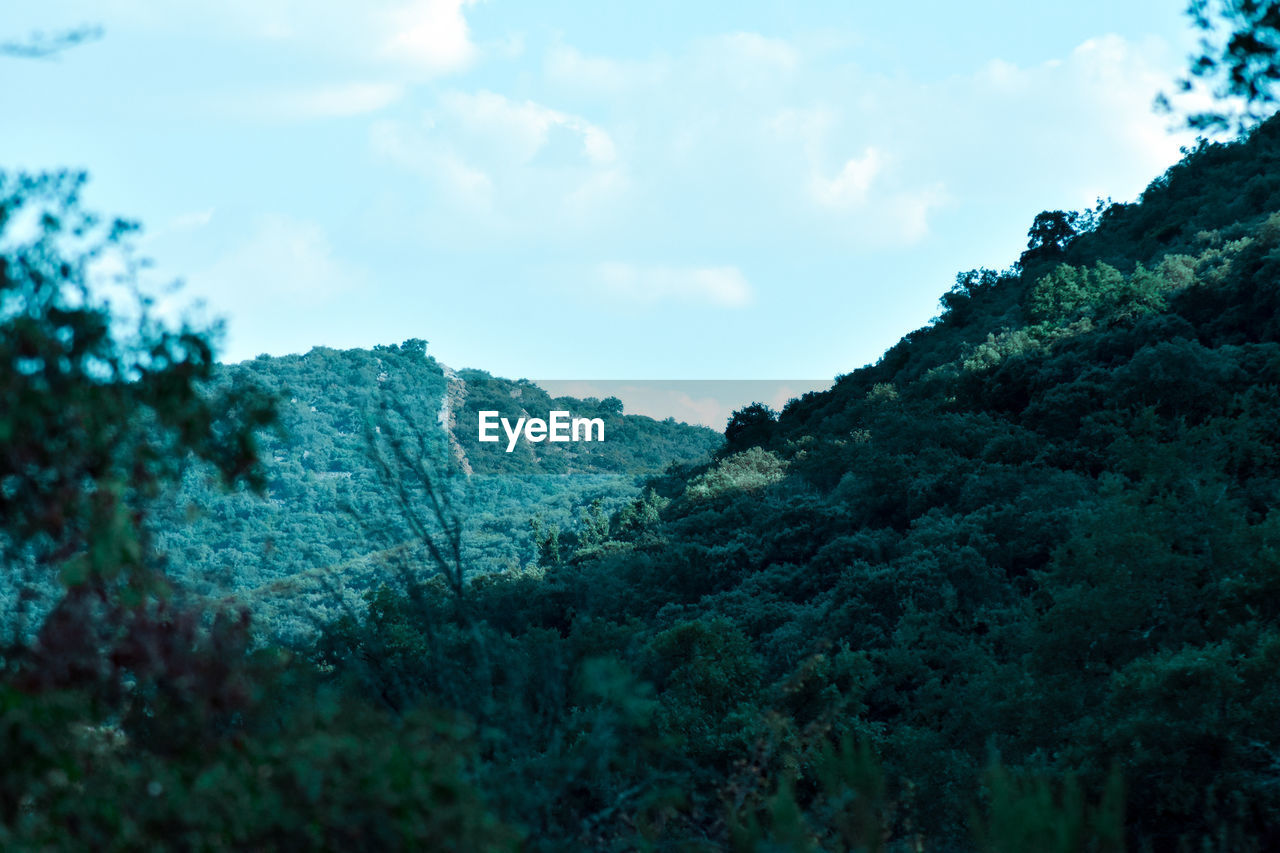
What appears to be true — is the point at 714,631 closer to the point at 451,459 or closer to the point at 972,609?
the point at 972,609

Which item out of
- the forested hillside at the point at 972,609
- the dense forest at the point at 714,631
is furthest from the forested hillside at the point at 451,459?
the dense forest at the point at 714,631

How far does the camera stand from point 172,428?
Result: 4.43 m

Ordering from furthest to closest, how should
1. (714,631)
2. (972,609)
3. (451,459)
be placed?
(451,459), (972,609), (714,631)

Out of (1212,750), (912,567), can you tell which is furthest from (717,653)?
(1212,750)

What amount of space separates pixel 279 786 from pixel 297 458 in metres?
86.1

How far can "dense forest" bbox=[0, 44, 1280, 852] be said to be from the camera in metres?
3.91

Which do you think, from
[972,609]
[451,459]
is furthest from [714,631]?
[451,459]

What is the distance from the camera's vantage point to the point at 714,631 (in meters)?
19.7

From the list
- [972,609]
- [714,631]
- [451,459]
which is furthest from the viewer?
[451,459]

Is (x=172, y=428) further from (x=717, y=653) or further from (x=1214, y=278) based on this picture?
(x=1214, y=278)

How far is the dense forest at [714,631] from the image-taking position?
154 inches

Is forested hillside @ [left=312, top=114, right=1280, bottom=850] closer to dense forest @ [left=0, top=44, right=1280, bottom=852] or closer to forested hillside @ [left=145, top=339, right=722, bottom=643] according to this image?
dense forest @ [left=0, top=44, right=1280, bottom=852]

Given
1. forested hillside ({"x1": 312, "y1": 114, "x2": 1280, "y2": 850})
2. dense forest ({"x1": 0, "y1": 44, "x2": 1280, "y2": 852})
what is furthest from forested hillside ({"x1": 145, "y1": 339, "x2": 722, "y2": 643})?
dense forest ({"x1": 0, "y1": 44, "x2": 1280, "y2": 852})

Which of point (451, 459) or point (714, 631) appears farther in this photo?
point (451, 459)
